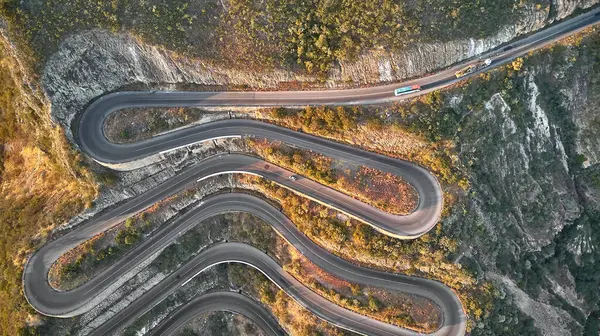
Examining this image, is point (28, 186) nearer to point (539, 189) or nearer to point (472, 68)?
point (472, 68)

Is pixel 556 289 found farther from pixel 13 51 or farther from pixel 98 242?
pixel 13 51

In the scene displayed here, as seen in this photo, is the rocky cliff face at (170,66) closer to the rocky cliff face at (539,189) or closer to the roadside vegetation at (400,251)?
the rocky cliff face at (539,189)

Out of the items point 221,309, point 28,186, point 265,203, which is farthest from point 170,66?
point 221,309

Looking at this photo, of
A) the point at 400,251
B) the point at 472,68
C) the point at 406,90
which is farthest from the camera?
the point at 472,68

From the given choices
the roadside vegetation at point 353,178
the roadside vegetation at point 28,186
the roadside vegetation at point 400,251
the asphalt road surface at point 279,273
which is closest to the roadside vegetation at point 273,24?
the roadside vegetation at point 28,186

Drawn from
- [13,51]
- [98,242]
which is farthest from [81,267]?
[13,51]

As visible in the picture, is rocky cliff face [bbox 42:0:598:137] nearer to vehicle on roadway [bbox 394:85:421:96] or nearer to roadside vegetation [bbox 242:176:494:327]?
vehicle on roadway [bbox 394:85:421:96]

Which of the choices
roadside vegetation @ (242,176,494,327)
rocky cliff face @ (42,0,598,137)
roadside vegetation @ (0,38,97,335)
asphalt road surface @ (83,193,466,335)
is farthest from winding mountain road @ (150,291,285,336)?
rocky cliff face @ (42,0,598,137)
